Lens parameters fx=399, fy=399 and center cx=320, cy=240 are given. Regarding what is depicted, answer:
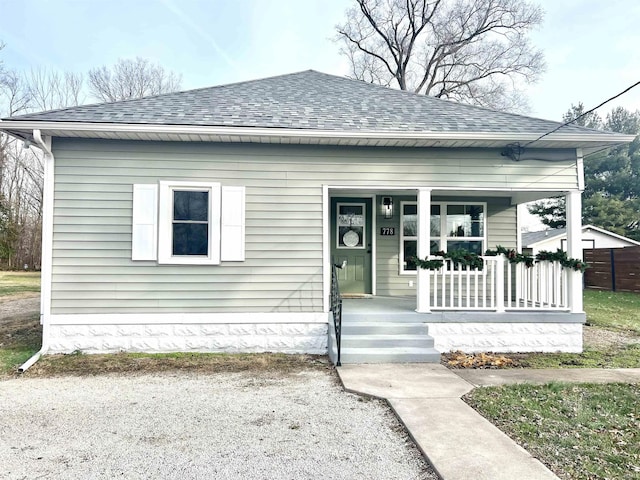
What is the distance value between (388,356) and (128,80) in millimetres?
26519

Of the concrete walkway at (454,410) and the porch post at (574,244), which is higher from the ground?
the porch post at (574,244)

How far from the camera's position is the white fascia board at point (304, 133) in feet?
18.0

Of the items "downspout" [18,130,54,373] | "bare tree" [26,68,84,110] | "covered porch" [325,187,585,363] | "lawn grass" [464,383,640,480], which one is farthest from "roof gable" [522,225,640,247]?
"bare tree" [26,68,84,110]

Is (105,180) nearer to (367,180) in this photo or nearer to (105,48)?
(367,180)

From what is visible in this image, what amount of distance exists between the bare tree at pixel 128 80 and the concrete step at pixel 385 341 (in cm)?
2475

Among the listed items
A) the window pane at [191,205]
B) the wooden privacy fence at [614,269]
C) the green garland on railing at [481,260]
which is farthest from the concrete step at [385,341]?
the wooden privacy fence at [614,269]

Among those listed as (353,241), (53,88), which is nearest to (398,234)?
(353,241)

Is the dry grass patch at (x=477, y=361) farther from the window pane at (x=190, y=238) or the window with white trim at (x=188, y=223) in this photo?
the window pane at (x=190, y=238)

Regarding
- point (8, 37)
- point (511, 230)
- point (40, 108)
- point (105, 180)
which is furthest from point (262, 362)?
point (40, 108)

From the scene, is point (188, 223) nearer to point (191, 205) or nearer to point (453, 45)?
point (191, 205)

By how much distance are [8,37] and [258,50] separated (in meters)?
12.5

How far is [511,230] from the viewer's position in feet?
26.1

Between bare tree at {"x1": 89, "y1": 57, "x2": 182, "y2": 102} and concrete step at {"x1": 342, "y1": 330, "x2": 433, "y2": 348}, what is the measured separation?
81.2 ft

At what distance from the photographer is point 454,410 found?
Answer: 3.71m
